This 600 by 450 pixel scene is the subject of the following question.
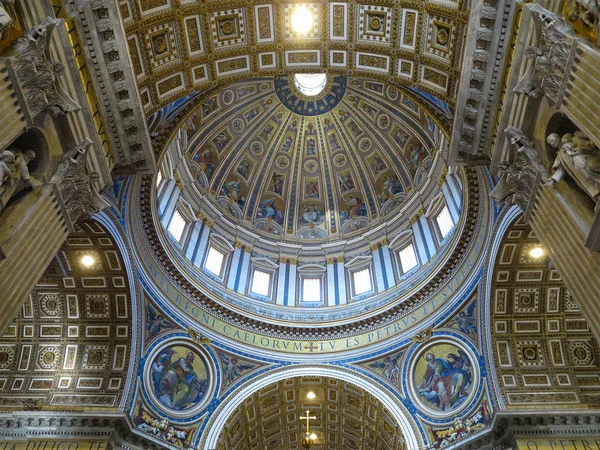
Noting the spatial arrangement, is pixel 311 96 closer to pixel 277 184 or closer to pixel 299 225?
pixel 277 184

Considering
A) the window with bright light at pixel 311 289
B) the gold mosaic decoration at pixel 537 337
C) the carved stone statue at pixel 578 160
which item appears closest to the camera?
the carved stone statue at pixel 578 160

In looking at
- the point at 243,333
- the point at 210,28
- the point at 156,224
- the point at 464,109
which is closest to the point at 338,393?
the point at 243,333

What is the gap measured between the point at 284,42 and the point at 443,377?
13266 millimetres

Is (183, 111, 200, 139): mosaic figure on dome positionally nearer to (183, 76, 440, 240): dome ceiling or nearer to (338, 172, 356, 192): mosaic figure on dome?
(183, 76, 440, 240): dome ceiling

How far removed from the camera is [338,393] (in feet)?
69.3

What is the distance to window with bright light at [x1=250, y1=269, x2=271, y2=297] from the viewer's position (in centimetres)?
2461

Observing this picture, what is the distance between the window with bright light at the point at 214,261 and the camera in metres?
23.8

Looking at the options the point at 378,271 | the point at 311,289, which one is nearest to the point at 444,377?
the point at 378,271

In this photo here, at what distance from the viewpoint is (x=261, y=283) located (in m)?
25.1

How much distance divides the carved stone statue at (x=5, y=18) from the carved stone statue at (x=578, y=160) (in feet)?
32.5

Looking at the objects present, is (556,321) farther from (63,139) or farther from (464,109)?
(63,139)

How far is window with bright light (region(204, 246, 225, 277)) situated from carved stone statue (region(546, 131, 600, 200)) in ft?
55.6

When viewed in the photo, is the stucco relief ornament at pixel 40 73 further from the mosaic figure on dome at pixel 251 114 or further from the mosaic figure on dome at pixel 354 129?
the mosaic figure on dome at pixel 354 129

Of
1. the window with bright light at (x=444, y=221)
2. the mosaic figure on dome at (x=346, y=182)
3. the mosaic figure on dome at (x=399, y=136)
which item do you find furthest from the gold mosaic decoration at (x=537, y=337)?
the mosaic figure on dome at (x=346, y=182)
